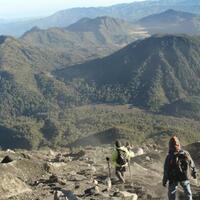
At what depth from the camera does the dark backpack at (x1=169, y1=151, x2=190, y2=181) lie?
18.5m

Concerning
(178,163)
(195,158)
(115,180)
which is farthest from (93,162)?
(178,163)

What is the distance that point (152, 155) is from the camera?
4184 centimetres

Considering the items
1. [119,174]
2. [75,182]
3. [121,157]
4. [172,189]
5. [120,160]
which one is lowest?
[75,182]

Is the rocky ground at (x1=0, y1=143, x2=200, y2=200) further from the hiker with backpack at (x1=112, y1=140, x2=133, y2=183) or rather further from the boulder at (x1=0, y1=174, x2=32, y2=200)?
the hiker with backpack at (x1=112, y1=140, x2=133, y2=183)

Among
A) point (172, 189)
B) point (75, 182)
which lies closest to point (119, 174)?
point (75, 182)

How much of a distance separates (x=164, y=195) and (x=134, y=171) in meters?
8.61

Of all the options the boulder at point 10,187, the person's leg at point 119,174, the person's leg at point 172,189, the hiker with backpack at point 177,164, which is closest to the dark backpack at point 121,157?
the person's leg at point 119,174

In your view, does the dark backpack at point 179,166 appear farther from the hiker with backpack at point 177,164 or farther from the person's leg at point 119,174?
the person's leg at point 119,174

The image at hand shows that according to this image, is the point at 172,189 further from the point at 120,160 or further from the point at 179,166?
the point at 120,160

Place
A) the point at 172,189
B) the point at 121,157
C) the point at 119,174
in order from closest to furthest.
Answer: the point at 172,189
the point at 121,157
the point at 119,174

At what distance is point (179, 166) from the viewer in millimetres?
18578

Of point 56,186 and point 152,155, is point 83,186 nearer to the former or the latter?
point 56,186

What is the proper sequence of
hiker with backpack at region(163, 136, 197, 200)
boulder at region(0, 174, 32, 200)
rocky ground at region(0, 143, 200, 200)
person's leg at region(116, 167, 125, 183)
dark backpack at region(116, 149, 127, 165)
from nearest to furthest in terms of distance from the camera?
hiker with backpack at region(163, 136, 197, 200), rocky ground at region(0, 143, 200, 200), boulder at region(0, 174, 32, 200), dark backpack at region(116, 149, 127, 165), person's leg at region(116, 167, 125, 183)

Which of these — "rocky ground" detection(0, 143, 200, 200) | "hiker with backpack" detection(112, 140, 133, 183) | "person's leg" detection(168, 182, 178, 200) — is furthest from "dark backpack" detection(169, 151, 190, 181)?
"hiker with backpack" detection(112, 140, 133, 183)
